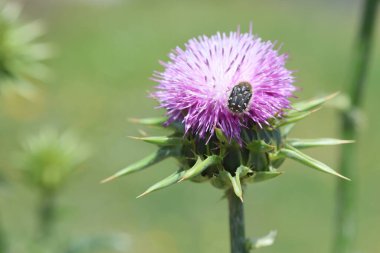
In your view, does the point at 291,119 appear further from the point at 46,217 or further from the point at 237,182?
the point at 46,217

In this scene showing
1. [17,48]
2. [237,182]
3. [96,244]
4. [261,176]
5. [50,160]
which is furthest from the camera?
[50,160]

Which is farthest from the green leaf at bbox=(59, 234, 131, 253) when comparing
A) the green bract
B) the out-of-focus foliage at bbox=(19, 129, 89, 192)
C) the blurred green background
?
the green bract

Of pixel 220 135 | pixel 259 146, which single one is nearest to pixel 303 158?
pixel 259 146

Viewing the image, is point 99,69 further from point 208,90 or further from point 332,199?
point 208,90

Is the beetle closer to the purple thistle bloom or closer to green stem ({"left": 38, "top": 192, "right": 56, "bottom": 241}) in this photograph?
the purple thistle bloom

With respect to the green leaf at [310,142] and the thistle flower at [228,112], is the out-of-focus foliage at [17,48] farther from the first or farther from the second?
the green leaf at [310,142]

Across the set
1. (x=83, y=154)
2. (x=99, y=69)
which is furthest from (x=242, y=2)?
(x=83, y=154)
